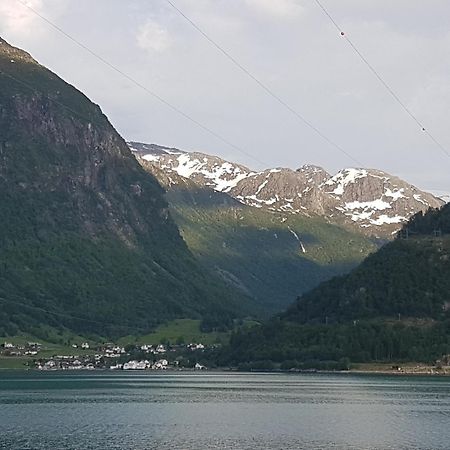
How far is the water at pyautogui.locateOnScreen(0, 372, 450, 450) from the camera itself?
112562mm

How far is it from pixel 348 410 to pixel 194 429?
37262 mm

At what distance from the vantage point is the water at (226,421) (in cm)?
11256

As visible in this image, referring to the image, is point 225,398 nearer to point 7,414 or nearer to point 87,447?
point 7,414

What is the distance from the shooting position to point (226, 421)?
138m

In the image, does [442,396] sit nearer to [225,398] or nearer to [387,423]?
[225,398]

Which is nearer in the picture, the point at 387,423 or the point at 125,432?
the point at 125,432

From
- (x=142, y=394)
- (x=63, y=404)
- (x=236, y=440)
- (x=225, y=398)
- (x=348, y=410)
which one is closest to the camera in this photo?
(x=236, y=440)

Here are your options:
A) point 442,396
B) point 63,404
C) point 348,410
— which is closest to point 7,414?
point 63,404

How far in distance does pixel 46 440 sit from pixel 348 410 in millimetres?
57540

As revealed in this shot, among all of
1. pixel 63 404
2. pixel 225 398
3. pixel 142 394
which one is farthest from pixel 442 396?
pixel 63 404

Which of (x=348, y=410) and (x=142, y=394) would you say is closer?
(x=348, y=410)

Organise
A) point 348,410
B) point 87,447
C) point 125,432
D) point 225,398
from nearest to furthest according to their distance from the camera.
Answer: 1. point 87,447
2. point 125,432
3. point 348,410
4. point 225,398

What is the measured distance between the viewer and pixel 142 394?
199 metres

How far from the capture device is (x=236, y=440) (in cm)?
11456
